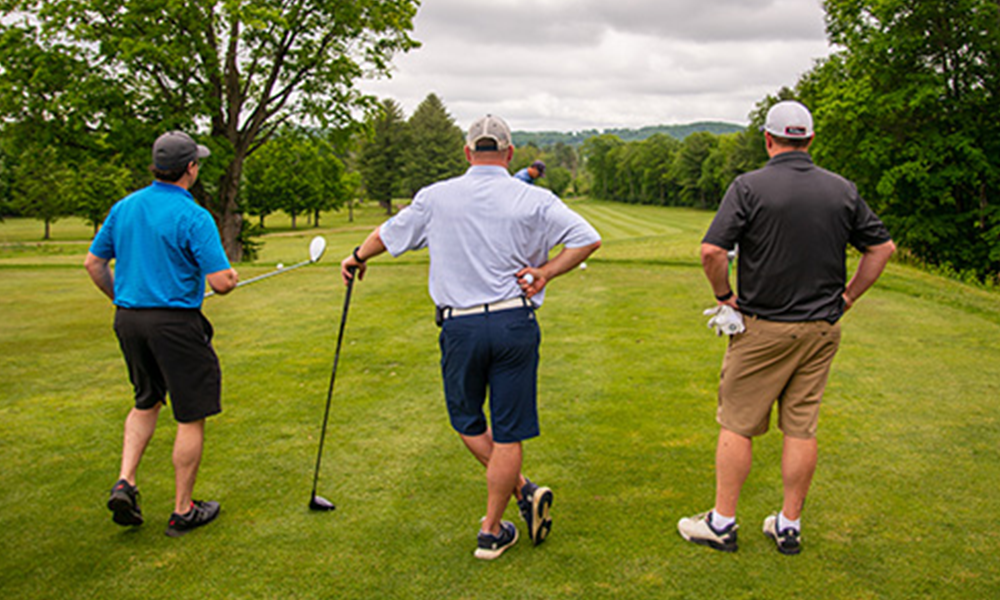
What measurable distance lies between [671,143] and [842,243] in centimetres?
11941

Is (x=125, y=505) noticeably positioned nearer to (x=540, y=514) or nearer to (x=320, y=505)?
(x=320, y=505)

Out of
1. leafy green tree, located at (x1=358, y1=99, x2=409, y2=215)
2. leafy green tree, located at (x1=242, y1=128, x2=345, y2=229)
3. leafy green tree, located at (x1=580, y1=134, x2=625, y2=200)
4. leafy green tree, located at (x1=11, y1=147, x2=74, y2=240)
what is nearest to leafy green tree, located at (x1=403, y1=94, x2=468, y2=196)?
leafy green tree, located at (x1=358, y1=99, x2=409, y2=215)

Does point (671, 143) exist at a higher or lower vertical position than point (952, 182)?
higher

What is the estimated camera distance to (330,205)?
68.2 metres

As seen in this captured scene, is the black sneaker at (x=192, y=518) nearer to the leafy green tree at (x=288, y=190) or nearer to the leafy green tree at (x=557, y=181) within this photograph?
the leafy green tree at (x=288, y=190)

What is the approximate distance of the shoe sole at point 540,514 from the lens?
11.8 feet

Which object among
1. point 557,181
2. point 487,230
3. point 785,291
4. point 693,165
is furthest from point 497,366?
point 557,181

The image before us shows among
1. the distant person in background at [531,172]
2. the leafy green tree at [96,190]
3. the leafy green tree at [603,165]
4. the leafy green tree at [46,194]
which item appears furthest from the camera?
the leafy green tree at [603,165]

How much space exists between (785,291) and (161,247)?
3223 mm

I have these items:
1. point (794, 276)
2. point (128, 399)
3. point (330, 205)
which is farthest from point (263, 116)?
point (330, 205)

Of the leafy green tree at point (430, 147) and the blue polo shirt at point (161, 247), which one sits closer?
the blue polo shirt at point (161, 247)

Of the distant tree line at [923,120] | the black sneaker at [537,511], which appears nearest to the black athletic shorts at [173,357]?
the black sneaker at [537,511]

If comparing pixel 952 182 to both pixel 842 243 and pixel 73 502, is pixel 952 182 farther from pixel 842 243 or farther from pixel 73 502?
pixel 73 502

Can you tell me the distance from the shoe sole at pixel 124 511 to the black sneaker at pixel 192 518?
0.57 feet
